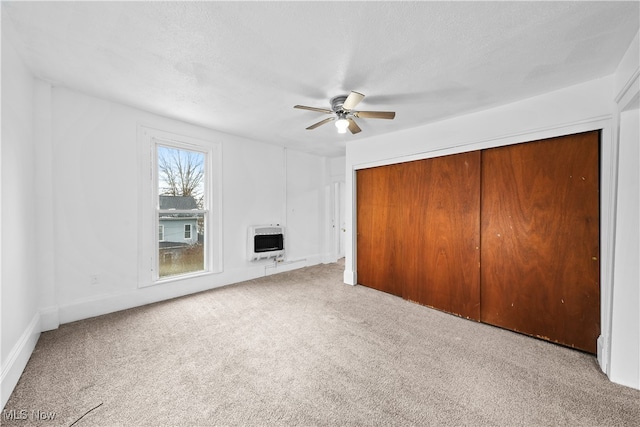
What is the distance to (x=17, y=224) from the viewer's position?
1956mm

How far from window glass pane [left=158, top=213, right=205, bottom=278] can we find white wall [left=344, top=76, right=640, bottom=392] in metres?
3.09

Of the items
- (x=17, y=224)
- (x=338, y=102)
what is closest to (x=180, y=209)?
(x=17, y=224)

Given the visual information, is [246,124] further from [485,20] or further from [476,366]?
[476,366]

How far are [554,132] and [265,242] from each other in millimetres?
4029

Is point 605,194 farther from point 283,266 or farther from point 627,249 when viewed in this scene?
point 283,266

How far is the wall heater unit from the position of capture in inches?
167

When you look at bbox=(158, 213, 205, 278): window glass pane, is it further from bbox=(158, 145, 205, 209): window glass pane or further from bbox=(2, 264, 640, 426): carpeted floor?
bbox=(2, 264, 640, 426): carpeted floor

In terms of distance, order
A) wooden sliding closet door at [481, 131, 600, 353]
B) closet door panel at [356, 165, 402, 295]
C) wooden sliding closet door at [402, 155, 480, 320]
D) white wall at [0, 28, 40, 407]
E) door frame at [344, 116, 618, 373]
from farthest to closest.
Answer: closet door panel at [356, 165, 402, 295]
wooden sliding closet door at [402, 155, 480, 320]
wooden sliding closet door at [481, 131, 600, 353]
door frame at [344, 116, 618, 373]
white wall at [0, 28, 40, 407]

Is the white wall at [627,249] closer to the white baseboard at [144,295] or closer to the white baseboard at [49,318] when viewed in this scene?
the white baseboard at [144,295]

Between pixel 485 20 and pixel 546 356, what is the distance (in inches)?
106

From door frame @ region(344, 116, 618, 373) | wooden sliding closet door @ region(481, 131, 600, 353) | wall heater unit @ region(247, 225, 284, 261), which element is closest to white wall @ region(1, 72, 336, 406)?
wall heater unit @ region(247, 225, 284, 261)

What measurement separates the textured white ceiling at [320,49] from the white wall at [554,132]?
13 cm

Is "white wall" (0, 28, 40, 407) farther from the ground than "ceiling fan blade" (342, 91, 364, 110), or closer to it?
closer to it

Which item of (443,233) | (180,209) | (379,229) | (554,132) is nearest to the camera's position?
(554,132)
